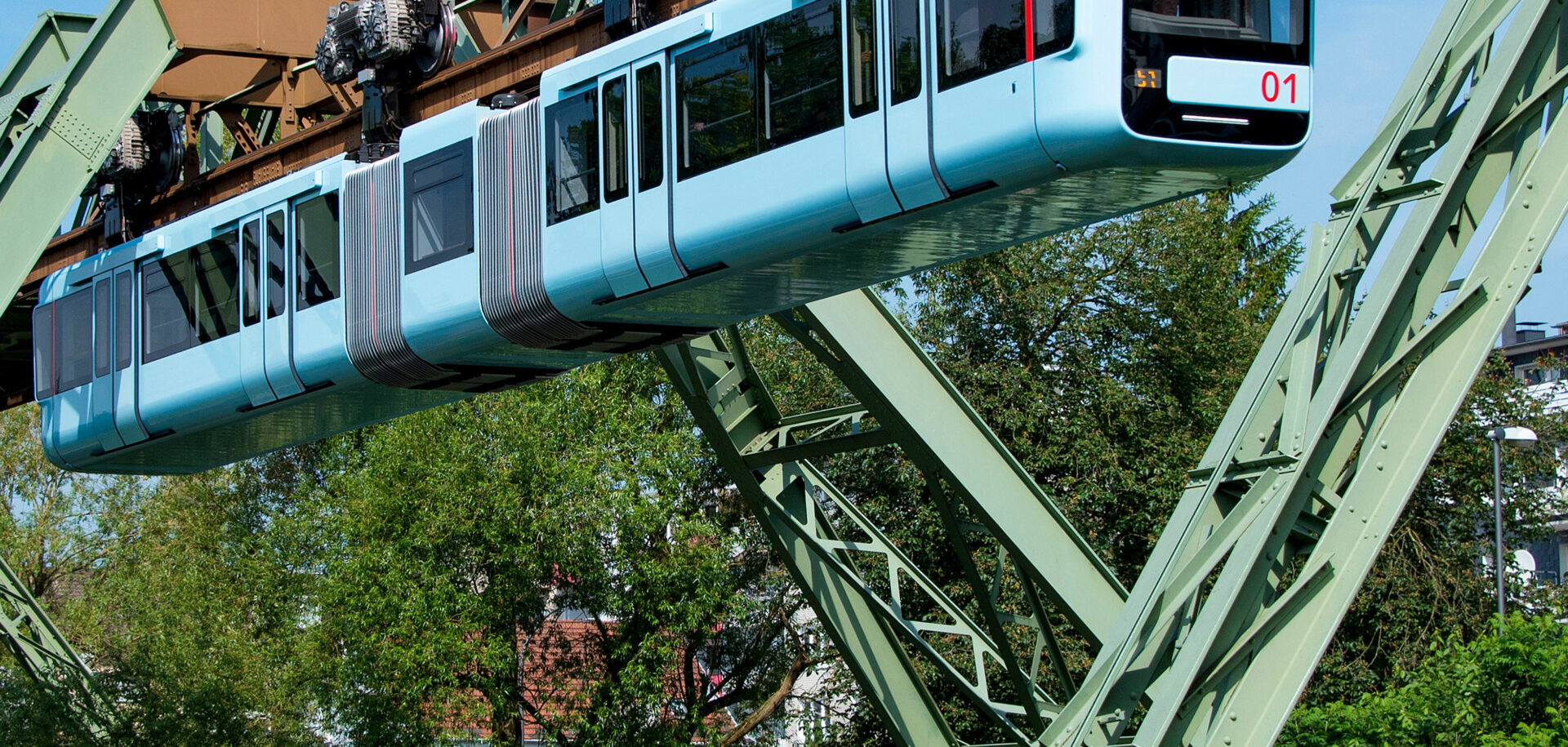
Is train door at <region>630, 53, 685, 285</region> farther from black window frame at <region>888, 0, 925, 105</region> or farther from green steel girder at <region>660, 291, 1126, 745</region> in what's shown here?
green steel girder at <region>660, 291, 1126, 745</region>

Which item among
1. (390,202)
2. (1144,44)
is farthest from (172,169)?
(1144,44)

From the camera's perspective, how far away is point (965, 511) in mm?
26953

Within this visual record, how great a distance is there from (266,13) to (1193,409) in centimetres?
1584

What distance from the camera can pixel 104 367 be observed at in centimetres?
1586

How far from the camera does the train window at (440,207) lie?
39.3 ft

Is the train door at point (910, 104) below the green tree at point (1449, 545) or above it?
below

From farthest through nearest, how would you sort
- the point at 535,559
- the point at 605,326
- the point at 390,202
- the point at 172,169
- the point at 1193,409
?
the point at 1193,409
the point at 535,559
the point at 172,169
the point at 390,202
the point at 605,326

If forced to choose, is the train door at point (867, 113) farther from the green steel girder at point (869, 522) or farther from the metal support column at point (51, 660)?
the metal support column at point (51, 660)

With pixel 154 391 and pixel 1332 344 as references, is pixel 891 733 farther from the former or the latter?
pixel 1332 344

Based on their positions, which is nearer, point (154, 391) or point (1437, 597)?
point (154, 391)

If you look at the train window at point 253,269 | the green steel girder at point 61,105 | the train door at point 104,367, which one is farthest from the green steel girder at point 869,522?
the green steel girder at point 61,105

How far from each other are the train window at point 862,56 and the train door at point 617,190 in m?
1.96

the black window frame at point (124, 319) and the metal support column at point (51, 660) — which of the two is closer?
the black window frame at point (124, 319)

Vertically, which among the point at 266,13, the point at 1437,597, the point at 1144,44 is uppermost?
the point at 1437,597
